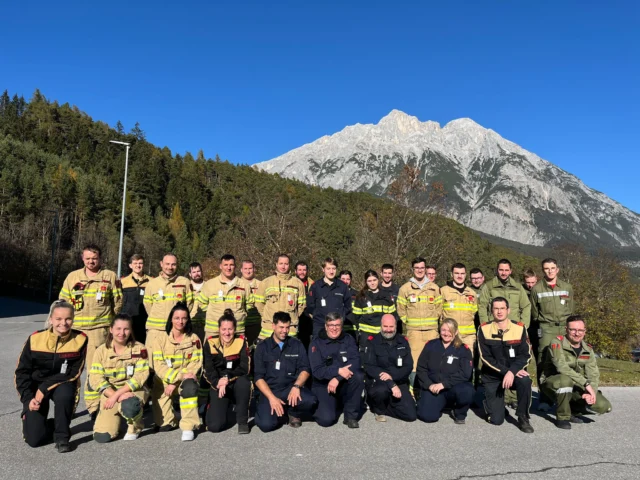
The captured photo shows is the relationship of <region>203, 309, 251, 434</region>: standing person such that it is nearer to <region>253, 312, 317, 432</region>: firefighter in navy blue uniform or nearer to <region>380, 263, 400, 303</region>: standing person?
<region>253, 312, 317, 432</region>: firefighter in navy blue uniform

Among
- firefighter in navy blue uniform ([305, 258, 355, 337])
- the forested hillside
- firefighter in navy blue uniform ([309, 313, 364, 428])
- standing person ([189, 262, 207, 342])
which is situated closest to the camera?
firefighter in navy blue uniform ([309, 313, 364, 428])

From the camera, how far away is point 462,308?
696 cm

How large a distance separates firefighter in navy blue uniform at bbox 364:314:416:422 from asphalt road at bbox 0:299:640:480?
25 cm

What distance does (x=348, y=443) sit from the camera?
190 inches

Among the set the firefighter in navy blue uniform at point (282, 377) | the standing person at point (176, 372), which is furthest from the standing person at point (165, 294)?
the firefighter in navy blue uniform at point (282, 377)

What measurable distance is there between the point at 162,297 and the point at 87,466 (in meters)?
2.63

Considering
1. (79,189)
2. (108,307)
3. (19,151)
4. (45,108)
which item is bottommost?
(108,307)

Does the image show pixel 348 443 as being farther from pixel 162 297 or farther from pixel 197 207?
pixel 197 207

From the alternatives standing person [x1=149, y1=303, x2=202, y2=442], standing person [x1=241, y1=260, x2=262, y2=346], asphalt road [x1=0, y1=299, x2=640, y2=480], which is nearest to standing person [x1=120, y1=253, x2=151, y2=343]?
standing person [x1=241, y1=260, x2=262, y2=346]

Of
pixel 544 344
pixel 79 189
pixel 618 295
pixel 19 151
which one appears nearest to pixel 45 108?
pixel 19 151

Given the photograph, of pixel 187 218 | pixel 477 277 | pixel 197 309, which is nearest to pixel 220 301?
pixel 197 309

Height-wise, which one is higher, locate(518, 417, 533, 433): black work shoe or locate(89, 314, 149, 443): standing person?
locate(89, 314, 149, 443): standing person

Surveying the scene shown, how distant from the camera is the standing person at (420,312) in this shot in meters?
6.94

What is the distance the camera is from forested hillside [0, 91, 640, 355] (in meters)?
22.2
